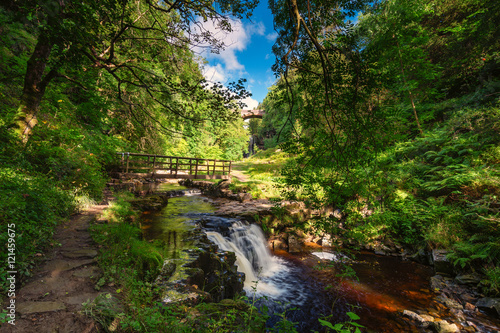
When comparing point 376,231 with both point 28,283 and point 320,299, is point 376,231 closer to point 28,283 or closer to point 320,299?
point 320,299

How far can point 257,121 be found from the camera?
149ft

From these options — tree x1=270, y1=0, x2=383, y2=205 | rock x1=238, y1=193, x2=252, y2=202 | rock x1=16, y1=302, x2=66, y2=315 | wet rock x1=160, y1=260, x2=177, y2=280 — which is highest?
tree x1=270, y1=0, x2=383, y2=205

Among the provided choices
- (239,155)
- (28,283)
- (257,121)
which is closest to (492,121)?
(28,283)

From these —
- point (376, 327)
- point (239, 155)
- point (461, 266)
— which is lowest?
point (376, 327)

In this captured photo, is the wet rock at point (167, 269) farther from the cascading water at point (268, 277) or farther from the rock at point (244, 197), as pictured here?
the rock at point (244, 197)

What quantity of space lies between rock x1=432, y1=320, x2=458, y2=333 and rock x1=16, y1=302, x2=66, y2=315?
624 cm

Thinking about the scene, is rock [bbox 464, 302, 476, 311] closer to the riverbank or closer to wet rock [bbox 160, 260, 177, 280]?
the riverbank

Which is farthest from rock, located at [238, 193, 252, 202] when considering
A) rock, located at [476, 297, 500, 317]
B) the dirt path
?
rock, located at [476, 297, 500, 317]

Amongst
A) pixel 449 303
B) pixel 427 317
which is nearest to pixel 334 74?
pixel 427 317

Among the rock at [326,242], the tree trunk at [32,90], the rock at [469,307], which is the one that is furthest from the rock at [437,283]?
the tree trunk at [32,90]

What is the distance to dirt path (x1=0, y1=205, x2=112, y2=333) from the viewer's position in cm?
199

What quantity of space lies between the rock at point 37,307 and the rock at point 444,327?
6.24 meters

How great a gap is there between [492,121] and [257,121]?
133 ft

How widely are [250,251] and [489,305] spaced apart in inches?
230
